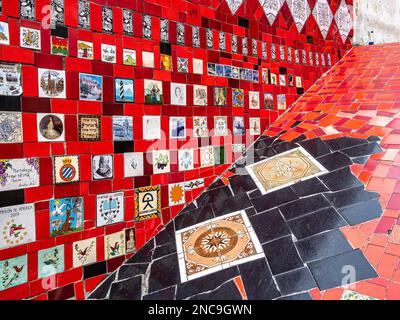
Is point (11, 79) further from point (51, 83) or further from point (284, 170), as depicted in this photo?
point (284, 170)

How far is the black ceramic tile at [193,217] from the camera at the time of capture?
5.36 ft

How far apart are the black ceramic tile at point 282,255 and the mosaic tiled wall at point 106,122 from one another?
64 cm

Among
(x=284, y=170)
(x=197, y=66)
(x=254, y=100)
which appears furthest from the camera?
(x=254, y=100)

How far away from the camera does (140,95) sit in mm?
1590

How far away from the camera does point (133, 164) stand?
1.57m

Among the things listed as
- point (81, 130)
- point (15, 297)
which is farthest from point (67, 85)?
point (15, 297)

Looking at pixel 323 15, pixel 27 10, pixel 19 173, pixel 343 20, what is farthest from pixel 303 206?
pixel 343 20

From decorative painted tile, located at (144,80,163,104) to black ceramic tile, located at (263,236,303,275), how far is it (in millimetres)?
922

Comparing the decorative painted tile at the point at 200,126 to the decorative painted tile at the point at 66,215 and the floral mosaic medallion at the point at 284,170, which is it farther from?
the decorative painted tile at the point at 66,215

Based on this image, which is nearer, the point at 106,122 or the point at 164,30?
the point at 106,122

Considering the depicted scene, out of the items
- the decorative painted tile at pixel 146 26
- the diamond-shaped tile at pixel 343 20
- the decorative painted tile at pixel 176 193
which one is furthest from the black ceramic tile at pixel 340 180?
the diamond-shaped tile at pixel 343 20

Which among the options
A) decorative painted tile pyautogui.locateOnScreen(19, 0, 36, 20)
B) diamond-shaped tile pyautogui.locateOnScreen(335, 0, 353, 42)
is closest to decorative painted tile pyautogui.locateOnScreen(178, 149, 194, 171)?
decorative painted tile pyautogui.locateOnScreen(19, 0, 36, 20)

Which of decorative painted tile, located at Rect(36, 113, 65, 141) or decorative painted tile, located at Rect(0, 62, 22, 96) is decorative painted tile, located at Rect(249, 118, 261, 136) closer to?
decorative painted tile, located at Rect(36, 113, 65, 141)

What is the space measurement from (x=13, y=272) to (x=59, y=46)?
936 millimetres
